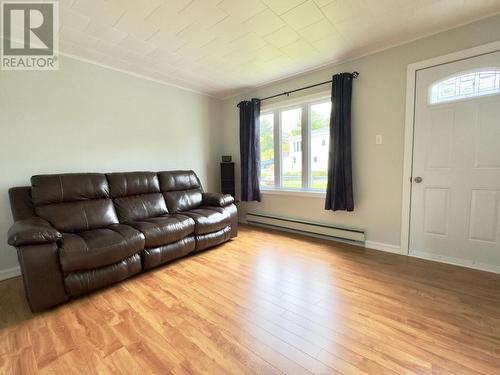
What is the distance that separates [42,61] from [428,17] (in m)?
3.92

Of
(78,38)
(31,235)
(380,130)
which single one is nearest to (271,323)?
(31,235)

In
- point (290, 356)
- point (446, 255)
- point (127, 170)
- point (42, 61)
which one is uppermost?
point (42, 61)

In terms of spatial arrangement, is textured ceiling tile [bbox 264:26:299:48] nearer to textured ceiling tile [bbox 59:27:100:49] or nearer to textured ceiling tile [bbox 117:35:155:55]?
textured ceiling tile [bbox 117:35:155:55]

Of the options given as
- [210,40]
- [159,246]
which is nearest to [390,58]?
[210,40]

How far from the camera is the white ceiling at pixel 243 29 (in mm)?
1902

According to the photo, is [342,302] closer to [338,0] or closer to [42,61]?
[338,0]

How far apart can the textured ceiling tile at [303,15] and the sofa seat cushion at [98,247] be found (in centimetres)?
245

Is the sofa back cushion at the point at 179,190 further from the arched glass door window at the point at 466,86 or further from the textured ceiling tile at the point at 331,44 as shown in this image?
the arched glass door window at the point at 466,86

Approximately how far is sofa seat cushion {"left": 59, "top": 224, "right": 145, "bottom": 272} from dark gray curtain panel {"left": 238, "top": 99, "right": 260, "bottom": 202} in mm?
2105

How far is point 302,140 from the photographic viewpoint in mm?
3486

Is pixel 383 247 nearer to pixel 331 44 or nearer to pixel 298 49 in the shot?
pixel 331 44

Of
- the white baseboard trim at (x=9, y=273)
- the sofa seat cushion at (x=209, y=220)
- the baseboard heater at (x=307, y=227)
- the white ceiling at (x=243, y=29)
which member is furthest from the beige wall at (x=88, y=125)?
the baseboard heater at (x=307, y=227)

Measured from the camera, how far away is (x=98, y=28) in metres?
2.15

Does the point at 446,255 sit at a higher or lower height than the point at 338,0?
lower
